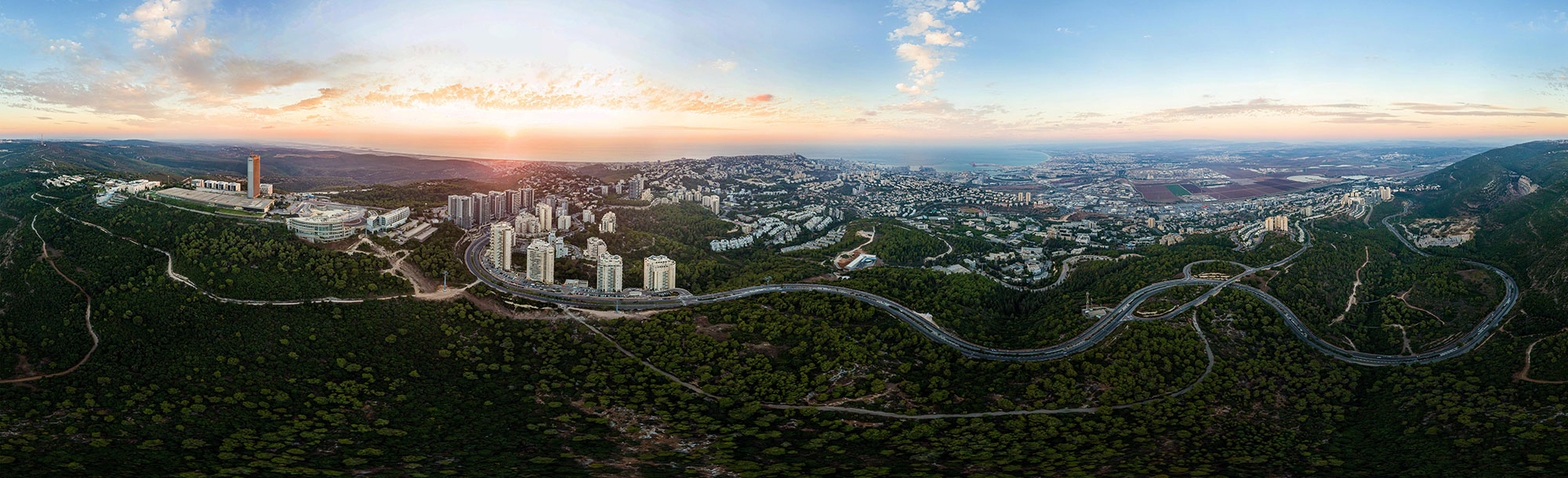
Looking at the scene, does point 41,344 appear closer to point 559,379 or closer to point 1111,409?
point 559,379

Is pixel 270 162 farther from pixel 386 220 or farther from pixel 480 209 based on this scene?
pixel 386 220

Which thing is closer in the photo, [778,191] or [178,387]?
[178,387]

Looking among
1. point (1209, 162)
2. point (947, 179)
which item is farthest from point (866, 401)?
point (1209, 162)

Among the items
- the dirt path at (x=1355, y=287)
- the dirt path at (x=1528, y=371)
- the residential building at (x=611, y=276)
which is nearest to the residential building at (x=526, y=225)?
the residential building at (x=611, y=276)

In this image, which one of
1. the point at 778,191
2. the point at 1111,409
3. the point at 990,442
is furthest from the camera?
the point at 778,191

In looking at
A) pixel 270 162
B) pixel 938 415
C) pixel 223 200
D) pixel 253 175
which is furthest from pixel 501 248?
pixel 270 162

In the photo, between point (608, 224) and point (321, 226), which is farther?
point (608, 224)

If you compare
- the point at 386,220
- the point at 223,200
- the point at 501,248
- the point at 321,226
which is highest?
the point at 223,200
